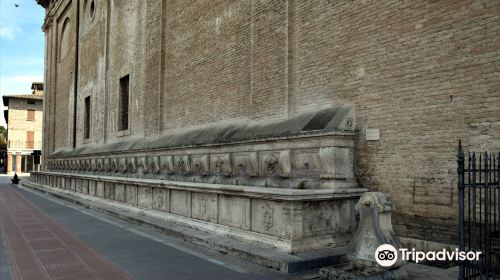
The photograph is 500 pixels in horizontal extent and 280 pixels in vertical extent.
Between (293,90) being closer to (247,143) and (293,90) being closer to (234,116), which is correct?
(247,143)

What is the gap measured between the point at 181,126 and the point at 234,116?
2.82 metres

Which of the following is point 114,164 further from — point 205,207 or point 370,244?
point 370,244

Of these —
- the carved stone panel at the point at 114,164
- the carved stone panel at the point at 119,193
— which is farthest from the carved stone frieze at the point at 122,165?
the carved stone panel at the point at 119,193

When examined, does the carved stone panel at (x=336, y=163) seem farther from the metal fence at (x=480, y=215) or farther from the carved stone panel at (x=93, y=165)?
the carved stone panel at (x=93, y=165)

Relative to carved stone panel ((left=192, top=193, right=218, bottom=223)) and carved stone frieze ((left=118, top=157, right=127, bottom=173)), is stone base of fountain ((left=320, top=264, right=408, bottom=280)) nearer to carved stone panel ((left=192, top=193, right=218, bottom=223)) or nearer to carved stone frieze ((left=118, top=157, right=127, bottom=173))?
carved stone panel ((left=192, top=193, right=218, bottom=223))

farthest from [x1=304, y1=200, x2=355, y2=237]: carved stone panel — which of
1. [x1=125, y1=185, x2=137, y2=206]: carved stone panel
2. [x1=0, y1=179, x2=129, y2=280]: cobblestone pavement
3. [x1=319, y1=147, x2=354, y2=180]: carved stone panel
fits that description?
[x1=125, y1=185, x2=137, y2=206]: carved stone panel

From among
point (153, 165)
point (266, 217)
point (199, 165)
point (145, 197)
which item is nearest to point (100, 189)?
point (153, 165)

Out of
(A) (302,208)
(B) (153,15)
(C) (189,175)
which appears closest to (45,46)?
(B) (153,15)

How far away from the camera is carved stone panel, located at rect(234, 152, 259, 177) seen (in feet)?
28.1

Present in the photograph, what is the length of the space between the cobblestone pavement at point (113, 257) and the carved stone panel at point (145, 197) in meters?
1.16

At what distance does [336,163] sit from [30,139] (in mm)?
57623

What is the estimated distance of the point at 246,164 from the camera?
347 inches

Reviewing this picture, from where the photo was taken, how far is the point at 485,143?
5527 millimetres

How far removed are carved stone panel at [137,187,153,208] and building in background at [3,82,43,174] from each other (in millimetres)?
48434
